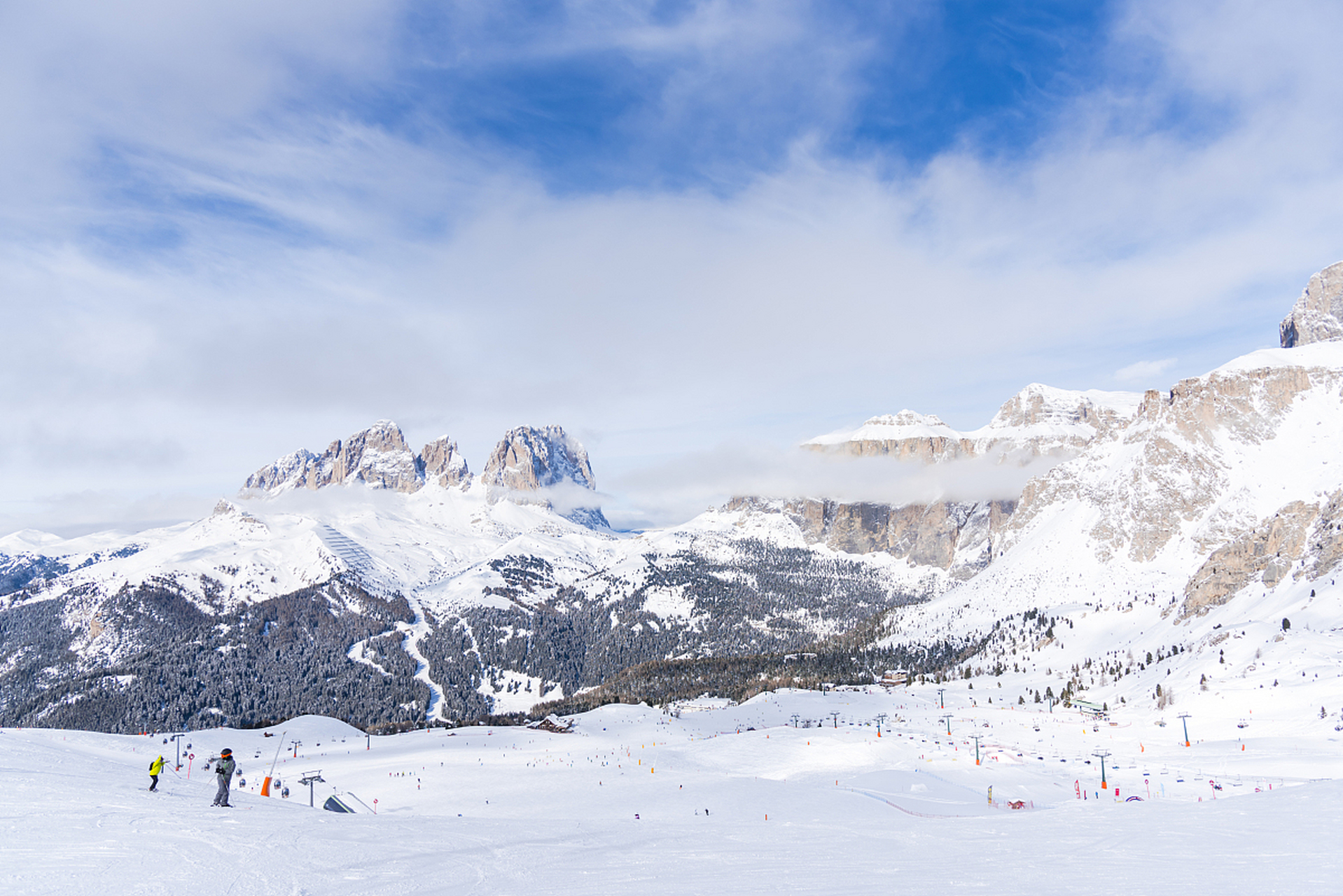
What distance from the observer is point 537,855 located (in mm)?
21344

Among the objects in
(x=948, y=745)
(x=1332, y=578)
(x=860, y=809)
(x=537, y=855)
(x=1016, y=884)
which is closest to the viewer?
(x=1016, y=884)

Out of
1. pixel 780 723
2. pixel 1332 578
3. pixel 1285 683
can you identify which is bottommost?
pixel 780 723

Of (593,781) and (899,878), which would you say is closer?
(899,878)

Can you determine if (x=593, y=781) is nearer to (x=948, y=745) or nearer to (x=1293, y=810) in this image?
(x=1293, y=810)

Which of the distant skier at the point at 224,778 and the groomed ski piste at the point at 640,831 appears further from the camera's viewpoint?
the distant skier at the point at 224,778

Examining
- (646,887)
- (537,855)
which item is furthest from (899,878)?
(537,855)

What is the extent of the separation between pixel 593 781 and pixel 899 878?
49.7m

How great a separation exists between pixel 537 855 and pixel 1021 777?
76.0 meters

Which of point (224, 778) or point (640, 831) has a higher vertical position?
point (224, 778)

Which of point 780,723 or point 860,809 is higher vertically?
point 860,809

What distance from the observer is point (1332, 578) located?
188125 mm

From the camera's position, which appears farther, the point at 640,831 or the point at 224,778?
the point at 640,831

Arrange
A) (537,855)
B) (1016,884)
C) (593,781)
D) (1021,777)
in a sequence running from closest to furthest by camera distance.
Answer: (1016,884) → (537,855) → (593,781) → (1021,777)

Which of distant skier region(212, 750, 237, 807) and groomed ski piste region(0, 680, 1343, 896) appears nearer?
groomed ski piste region(0, 680, 1343, 896)
